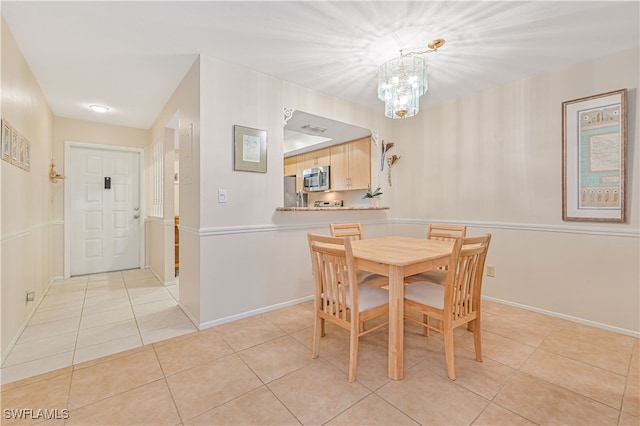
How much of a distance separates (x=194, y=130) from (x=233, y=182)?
597 mm

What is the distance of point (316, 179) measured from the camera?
5.25m

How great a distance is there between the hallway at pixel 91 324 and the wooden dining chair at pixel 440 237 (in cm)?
207

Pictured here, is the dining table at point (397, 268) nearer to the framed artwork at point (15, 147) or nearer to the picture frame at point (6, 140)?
the picture frame at point (6, 140)

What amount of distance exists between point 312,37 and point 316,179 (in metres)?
3.19

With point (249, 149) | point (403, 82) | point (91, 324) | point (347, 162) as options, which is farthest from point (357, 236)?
point (91, 324)

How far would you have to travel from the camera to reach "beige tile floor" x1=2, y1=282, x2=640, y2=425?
1.41m

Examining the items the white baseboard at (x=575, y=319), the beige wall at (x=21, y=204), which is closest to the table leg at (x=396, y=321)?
the white baseboard at (x=575, y=319)

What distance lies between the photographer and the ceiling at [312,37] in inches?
72.6

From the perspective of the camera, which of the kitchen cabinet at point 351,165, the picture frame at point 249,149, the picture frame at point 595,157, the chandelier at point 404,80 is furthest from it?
the kitchen cabinet at point 351,165

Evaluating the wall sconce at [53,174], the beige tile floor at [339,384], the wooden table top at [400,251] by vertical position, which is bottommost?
the beige tile floor at [339,384]

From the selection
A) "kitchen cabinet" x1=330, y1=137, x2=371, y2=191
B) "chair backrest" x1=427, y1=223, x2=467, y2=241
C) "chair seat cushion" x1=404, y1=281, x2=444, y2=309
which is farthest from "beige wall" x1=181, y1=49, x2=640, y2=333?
Result: "chair seat cushion" x1=404, y1=281, x2=444, y2=309

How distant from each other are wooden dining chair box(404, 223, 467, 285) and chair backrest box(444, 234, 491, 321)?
16.4 inches

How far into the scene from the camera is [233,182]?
102 inches

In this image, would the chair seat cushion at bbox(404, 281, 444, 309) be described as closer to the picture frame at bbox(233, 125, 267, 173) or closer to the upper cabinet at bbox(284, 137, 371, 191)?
the picture frame at bbox(233, 125, 267, 173)
